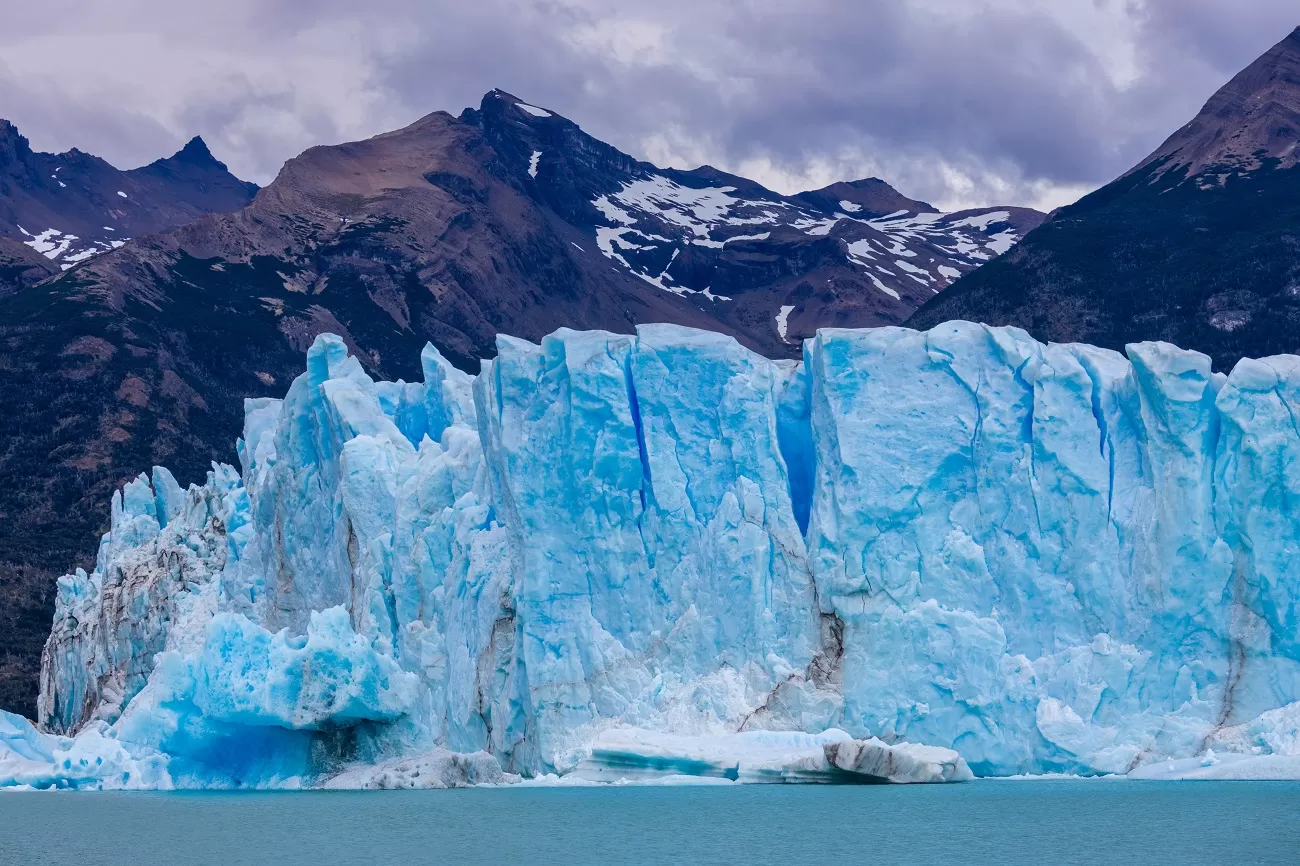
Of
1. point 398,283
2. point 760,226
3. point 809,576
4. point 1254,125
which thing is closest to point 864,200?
point 760,226

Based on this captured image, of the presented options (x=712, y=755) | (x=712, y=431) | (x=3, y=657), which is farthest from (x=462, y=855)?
(x=3, y=657)

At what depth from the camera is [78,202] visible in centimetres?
17488

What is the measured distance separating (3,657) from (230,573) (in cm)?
2101

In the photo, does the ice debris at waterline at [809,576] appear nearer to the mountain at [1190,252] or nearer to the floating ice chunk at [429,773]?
the floating ice chunk at [429,773]

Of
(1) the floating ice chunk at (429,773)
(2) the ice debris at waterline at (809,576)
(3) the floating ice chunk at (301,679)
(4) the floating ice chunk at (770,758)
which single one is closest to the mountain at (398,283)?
(3) the floating ice chunk at (301,679)

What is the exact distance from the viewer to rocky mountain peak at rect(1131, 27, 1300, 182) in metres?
78.4

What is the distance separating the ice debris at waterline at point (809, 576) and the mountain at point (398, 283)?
94.1 ft

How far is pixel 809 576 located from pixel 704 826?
717 cm

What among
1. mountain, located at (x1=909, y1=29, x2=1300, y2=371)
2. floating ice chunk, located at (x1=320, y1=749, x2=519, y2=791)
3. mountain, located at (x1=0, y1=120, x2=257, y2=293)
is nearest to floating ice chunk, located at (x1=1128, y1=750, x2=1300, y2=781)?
floating ice chunk, located at (x1=320, y1=749, x2=519, y2=791)

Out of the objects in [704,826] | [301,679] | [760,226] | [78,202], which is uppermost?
[78,202]

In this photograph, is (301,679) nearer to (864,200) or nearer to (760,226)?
(760,226)

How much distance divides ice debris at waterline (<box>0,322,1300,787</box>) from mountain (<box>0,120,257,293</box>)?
124 metres

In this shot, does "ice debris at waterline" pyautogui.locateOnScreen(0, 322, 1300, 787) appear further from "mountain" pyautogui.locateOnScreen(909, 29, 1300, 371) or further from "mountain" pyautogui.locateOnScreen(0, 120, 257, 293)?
"mountain" pyautogui.locateOnScreen(0, 120, 257, 293)

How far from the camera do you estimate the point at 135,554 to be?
44.5 meters
